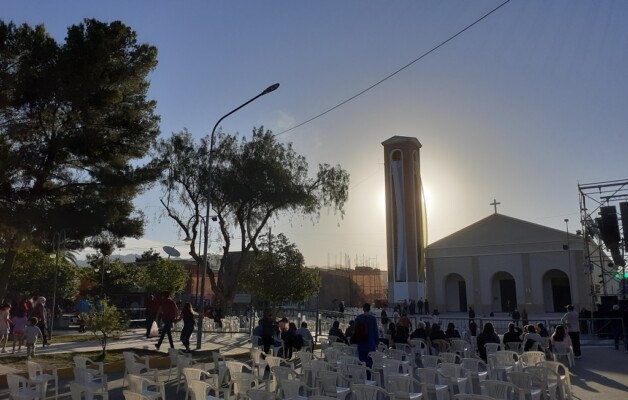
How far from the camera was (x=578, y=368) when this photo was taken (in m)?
13.4

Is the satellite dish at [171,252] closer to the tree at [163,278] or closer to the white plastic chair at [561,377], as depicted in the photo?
the tree at [163,278]

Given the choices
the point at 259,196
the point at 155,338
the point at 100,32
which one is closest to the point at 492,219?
the point at 259,196

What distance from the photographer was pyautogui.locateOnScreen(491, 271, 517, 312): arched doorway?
41812 mm

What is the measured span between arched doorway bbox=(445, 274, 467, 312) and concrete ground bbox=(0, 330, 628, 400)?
26643 mm

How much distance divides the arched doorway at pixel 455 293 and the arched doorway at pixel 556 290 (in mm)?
6249

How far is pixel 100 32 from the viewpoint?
51.8ft

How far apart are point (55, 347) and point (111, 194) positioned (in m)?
4.95

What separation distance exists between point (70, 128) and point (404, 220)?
33520mm

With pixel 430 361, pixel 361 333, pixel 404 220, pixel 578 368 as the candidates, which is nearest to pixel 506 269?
pixel 404 220

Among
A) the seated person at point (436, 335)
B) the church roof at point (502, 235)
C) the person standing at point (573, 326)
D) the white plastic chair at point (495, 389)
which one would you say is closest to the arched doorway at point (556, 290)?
the church roof at point (502, 235)

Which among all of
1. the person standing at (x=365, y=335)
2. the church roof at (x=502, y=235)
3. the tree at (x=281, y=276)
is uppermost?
the church roof at (x=502, y=235)

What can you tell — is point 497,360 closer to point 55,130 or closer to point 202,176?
point 55,130

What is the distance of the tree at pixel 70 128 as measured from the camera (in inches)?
601

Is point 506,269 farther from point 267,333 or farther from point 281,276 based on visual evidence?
point 267,333
